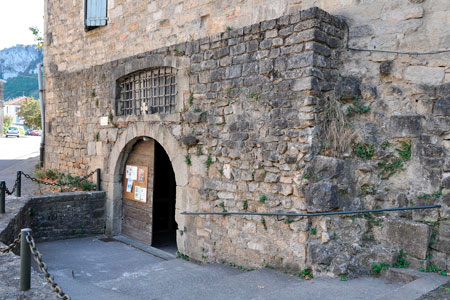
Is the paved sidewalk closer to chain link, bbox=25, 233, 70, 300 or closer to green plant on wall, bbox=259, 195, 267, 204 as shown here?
green plant on wall, bbox=259, 195, 267, 204

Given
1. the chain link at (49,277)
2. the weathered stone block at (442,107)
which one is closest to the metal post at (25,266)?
the chain link at (49,277)

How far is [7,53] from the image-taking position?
10350 cm

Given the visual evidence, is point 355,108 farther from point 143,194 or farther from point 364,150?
point 143,194

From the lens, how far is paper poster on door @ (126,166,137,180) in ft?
24.3

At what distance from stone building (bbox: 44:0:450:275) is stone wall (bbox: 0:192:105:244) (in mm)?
1968

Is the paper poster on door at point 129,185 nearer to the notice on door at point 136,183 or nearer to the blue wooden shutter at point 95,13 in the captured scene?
the notice on door at point 136,183

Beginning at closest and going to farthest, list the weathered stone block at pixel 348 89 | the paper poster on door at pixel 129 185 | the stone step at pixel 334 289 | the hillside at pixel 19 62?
the stone step at pixel 334 289, the weathered stone block at pixel 348 89, the paper poster on door at pixel 129 185, the hillside at pixel 19 62

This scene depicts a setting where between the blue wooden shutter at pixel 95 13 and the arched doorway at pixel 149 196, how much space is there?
8.45ft

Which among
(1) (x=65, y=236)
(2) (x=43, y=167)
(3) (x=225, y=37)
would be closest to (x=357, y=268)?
(3) (x=225, y=37)

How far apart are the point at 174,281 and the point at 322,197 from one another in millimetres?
2090

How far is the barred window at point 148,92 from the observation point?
20.9 feet

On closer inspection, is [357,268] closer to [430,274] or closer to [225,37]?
[430,274]

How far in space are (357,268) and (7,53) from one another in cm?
11764

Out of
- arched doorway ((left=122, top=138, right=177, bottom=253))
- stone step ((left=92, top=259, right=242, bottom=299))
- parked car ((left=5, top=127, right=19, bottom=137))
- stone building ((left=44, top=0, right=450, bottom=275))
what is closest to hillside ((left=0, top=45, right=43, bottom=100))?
parked car ((left=5, top=127, right=19, bottom=137))
